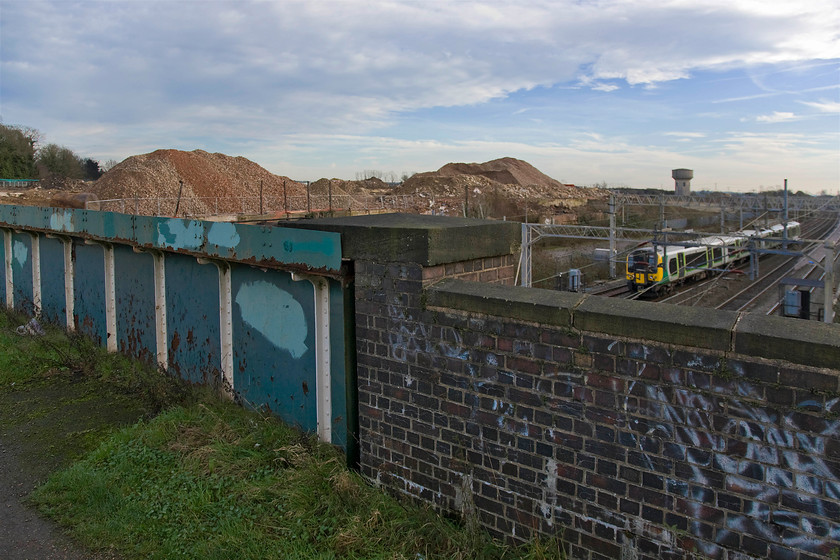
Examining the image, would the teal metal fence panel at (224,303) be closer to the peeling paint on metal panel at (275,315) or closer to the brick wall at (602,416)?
the peeling paint on metal panel at (275,315)

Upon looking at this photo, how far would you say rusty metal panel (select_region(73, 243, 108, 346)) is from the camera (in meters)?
7.73

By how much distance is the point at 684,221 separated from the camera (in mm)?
56062

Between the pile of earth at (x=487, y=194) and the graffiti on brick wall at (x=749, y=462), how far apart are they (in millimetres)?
35836

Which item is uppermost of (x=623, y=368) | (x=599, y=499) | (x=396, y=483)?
(x=623, y=368)

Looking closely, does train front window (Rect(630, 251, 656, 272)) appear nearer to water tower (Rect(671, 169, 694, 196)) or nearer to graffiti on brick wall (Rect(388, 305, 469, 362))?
graffiti on brick wall (Rect(388, 305, 469, 362))

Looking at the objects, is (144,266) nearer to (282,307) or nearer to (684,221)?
(282,307)

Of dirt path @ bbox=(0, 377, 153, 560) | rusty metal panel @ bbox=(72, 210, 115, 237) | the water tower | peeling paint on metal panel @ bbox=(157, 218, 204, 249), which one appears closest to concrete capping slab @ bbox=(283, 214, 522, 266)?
peeling paint on metal panel @ bbox=(157, 218, 204, 249)

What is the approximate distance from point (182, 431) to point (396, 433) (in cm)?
199

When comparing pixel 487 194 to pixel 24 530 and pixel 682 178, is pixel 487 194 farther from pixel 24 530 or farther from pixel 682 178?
pixel 24 530

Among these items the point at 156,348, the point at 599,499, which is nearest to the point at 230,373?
the point at 156,348

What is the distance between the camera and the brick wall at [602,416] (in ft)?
7.94

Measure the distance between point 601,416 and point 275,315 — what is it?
293 centimetres

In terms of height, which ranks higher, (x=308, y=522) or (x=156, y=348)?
(x=156, y=348)

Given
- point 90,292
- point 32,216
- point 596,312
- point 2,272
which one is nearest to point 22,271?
point 2,272
